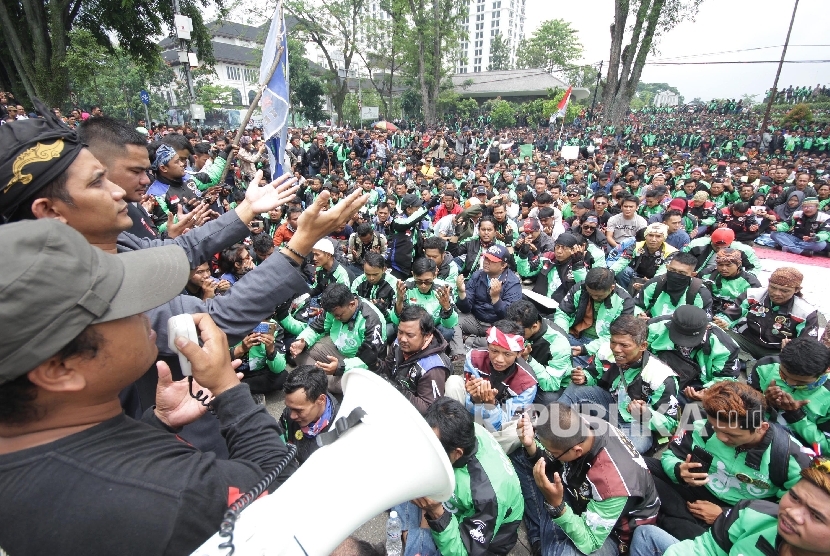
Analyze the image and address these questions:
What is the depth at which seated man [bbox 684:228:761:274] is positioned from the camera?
233 inches

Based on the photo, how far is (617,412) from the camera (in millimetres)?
3875

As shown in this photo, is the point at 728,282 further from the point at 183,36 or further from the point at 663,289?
the point at 183,36

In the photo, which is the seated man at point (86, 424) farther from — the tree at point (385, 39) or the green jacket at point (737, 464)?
the tree at point (385, 39)

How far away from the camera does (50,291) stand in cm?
80

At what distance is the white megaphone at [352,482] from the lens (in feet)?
2.97

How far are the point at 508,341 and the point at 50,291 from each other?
3105 millimetres

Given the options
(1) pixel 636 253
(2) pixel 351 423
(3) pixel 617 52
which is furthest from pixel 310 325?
(3) pixel 617 52

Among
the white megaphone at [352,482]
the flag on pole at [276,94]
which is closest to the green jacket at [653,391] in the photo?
the white megaphone at [352,482]

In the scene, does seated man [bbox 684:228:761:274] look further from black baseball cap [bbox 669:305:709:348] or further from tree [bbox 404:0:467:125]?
tree [bbox 404:0:467:125]

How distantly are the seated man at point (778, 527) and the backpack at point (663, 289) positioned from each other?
3106 millimetres

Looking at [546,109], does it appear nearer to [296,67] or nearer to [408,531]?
[296,67]

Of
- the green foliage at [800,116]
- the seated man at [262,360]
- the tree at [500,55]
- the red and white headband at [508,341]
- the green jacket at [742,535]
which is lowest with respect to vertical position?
the seated man at [262,360]

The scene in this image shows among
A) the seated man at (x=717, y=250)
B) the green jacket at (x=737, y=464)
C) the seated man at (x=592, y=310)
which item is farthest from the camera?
the seated man at (x=717, y=250)

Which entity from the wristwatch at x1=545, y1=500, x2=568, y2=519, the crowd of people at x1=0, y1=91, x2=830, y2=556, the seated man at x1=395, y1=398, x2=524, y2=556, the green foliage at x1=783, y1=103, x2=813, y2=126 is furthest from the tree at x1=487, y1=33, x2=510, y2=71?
the wristwatch at x1=545, y1=500, x2=568, y2=519
